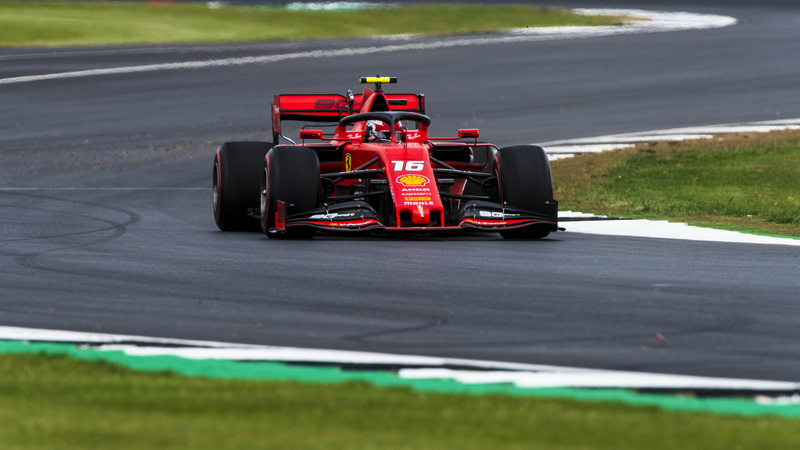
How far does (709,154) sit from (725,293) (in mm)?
10837

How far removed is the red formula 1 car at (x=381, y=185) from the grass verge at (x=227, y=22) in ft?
72.5

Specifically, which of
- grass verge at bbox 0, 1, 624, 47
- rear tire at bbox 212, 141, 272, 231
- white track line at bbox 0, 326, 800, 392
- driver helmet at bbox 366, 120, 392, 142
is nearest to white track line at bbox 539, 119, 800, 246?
driver helmet at bbox 366, 120, 392, 142

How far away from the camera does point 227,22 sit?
3834cm

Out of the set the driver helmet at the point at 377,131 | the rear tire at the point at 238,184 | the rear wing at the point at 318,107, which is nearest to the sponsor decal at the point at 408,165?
the driver helmet at the point at 377,131

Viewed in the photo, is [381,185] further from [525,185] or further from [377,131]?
[525,185]

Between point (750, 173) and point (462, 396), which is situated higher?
point (462, 396)

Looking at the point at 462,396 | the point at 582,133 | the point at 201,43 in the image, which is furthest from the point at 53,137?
the point at 462,396

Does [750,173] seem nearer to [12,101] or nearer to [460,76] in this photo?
[460,76]

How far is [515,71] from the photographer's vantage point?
29.4 metres

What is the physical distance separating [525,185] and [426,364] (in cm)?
578

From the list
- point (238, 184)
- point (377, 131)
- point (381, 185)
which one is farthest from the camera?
point (377, 131)

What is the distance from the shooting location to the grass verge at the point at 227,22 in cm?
3516

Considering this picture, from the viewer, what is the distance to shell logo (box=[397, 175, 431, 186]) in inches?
453

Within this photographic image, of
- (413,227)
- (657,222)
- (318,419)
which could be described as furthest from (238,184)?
(318,419)
